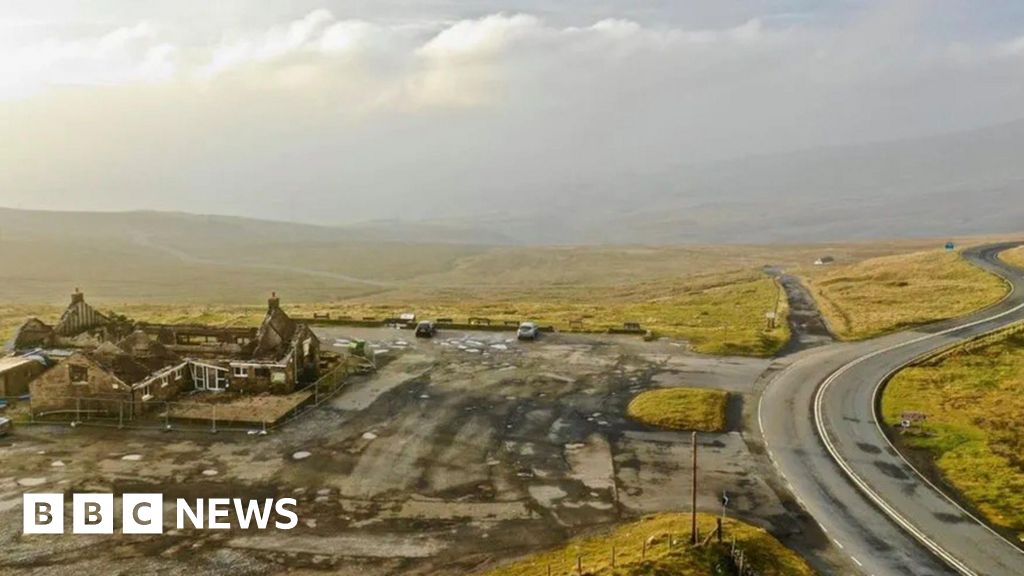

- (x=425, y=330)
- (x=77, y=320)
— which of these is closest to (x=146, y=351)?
(x=77, y=320)

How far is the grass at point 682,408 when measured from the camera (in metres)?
47.8

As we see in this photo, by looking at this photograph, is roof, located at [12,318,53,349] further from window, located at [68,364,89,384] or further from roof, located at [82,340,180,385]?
window, located at [68,364,89,384]

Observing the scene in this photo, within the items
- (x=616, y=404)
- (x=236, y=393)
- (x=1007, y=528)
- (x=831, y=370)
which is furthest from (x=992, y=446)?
(x=236, y=393)

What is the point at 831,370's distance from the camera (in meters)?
60.9

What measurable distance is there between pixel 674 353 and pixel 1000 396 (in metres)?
26.2

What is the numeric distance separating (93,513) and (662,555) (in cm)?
2832

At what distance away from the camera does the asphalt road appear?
3117 centimetres

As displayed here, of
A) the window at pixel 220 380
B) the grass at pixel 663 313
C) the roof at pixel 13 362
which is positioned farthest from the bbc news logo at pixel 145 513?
the grass at pixel 663 313

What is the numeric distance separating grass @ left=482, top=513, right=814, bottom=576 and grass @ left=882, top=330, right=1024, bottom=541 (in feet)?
40.6

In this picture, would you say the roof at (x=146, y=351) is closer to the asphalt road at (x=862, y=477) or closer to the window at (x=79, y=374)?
the window at (x=79, y=374)

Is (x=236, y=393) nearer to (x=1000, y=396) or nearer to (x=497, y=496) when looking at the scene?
(x=497, y=496)

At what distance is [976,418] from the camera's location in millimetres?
47250

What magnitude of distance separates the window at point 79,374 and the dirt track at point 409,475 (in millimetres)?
4071

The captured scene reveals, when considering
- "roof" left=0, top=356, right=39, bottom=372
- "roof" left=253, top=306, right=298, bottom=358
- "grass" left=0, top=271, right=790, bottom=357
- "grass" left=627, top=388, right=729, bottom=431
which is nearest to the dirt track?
"grass" left=627, top=388, right=729, bottom=431
